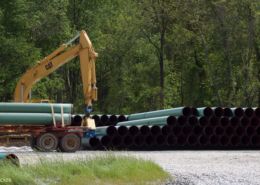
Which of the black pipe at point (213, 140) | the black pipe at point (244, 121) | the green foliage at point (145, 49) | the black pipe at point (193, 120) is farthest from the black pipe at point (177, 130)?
the green foliage at point (145, 49)

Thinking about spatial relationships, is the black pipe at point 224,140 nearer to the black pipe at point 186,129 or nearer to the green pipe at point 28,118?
the black pipe at point 186,129

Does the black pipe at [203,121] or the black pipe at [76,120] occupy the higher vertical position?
the black pipe at [76,120]

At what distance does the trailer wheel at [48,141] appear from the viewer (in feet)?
87.7

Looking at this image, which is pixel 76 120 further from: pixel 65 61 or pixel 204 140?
pixel 204 140

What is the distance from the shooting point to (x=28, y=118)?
26734mm

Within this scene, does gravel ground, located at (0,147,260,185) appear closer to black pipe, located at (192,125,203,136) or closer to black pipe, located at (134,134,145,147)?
black pipe, located at (192,125,203,136)

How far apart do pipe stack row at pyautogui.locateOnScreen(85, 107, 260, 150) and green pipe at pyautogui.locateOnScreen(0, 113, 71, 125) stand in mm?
3233

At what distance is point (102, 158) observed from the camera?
1538 cm

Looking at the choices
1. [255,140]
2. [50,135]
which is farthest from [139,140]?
[255,140]

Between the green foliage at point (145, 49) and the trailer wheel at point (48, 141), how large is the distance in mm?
18655

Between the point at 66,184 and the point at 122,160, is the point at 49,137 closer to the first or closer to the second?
the point at 122,160

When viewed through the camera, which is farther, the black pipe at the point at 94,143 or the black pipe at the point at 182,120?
the black pipe at the point at 94,143

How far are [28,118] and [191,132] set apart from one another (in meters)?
7.68

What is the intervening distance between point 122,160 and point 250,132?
51.8 feet
